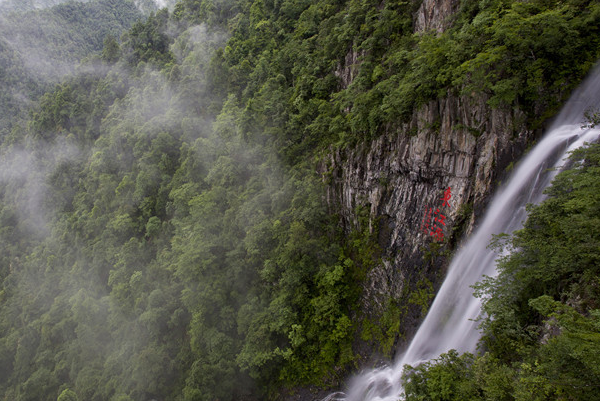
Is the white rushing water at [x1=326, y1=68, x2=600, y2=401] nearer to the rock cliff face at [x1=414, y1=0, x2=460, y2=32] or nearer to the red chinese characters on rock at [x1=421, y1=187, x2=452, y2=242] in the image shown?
the red chinese characters on rock at [x1=421, y1=187, x2=452, y2=242]

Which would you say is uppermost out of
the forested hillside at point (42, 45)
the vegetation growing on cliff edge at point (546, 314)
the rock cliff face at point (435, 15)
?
the forested hillside at point (42, 45)

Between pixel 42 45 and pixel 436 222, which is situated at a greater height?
pixel 42 45

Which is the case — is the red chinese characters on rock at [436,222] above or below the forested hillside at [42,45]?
below

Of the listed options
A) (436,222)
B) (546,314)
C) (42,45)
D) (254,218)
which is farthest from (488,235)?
(42,45)

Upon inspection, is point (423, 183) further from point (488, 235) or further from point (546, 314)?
point (546, 314)

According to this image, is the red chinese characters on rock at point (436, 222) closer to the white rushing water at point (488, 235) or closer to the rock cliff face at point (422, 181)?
the rock cliff face at point (422, 181)

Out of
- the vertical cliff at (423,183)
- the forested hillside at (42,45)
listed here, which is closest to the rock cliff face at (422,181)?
the vertical cliff at (423,183)

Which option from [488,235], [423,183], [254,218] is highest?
[423,183]
